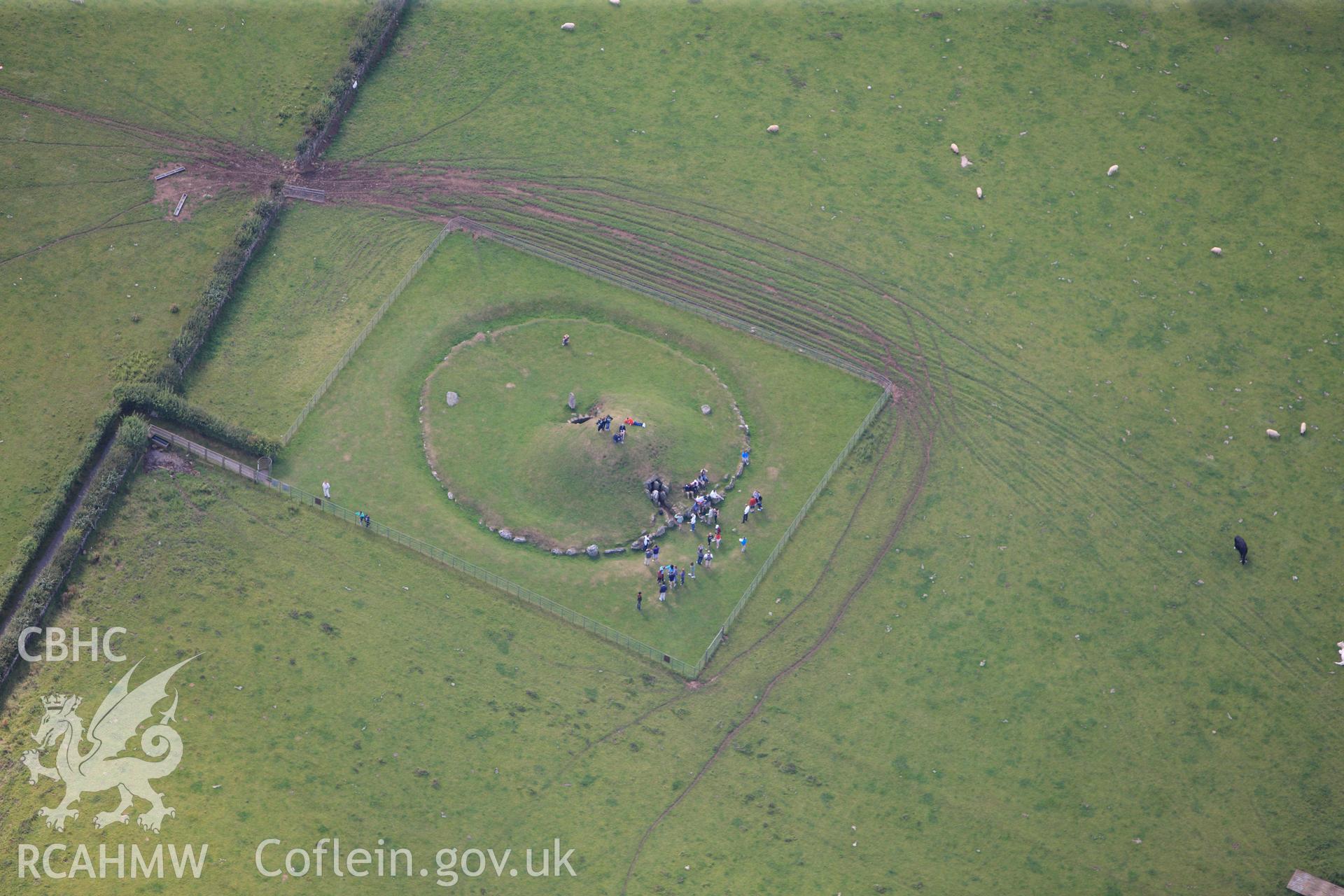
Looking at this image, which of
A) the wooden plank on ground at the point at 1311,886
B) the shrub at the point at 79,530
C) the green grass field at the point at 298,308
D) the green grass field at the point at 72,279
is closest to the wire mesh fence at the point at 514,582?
the green grass field at the point at 298,308

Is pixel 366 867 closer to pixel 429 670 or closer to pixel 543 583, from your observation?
pixel 429 670

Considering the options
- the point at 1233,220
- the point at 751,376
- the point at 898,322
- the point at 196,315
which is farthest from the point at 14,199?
the point at 1233,220

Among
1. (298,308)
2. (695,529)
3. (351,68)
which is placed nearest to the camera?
(695,529)

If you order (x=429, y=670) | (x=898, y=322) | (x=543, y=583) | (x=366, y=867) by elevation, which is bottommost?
(x=366, y=867)

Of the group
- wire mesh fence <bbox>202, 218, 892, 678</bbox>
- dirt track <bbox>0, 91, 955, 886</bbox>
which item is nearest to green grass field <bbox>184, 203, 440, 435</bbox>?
wire mesh fence <bbox>202, 218, 892, 678</bbox>

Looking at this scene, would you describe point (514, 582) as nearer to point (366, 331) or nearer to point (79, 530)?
point (366, 331)

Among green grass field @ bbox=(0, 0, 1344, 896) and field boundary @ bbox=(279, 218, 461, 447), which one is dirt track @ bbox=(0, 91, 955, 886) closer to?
green grass field @ bbox=(0, 0, 1344, 896)

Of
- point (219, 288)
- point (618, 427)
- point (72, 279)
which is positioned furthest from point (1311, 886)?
point (72, 279)
